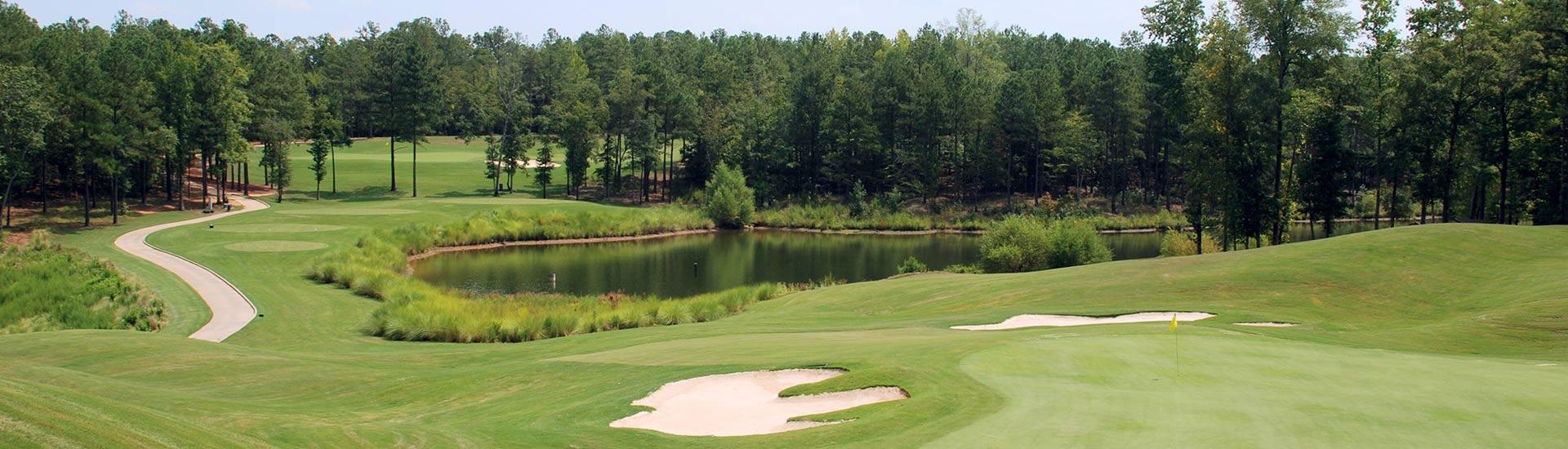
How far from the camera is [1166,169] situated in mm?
89375

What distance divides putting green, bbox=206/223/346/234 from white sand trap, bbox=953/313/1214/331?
4840 centimetres

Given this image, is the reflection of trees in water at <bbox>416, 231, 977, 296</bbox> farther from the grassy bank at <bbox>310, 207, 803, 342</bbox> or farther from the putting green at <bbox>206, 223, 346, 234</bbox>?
the putting green at <bbox>206, 223, 346, 234</bbox>

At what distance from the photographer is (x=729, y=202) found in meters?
85.7

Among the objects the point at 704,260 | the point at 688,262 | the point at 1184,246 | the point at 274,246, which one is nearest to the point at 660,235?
the point at 704,260

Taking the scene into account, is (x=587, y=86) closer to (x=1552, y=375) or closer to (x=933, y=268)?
(x=933, y=268)

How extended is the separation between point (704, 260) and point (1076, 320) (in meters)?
40.4

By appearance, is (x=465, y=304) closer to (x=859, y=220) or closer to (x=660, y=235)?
(x=660, y=235)

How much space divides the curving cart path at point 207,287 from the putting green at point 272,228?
3442 millimetres

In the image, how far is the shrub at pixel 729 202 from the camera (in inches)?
3376

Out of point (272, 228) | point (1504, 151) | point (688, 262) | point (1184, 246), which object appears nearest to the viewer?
point (1504, 151)

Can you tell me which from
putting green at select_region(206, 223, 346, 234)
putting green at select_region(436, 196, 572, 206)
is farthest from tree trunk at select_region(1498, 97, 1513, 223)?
putting green at select_region(436, 196, 572, 206)

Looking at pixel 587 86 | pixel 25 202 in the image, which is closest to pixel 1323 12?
pixel 587 86

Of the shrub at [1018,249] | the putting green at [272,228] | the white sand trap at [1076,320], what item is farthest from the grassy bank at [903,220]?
the white sand trap at [1076,320]

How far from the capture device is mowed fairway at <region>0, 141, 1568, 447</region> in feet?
41.0
